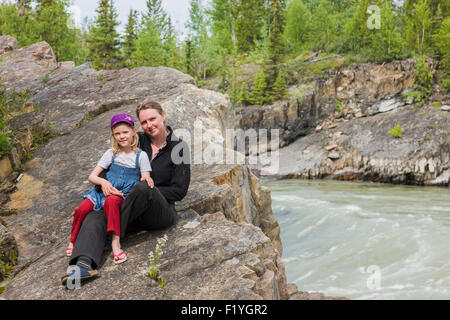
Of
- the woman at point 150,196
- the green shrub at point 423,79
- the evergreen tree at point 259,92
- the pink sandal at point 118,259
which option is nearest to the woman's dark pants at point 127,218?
the woman at point 150,196

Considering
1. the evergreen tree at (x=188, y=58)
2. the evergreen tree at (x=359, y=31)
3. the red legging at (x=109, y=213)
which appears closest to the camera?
the red legging at (x=109, y=213)

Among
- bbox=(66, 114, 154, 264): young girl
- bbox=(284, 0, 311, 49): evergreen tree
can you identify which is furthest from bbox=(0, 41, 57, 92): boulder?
bbox=(284, 0, 311, 49): evergreen tree

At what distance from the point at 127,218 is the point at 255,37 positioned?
47.0 meters

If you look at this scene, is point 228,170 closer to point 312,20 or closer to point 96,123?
point 96,123

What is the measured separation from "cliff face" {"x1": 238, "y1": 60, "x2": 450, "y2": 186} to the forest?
6.91 feet

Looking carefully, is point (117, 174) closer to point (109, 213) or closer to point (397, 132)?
point (109, 213)

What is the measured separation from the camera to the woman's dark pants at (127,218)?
316 cm

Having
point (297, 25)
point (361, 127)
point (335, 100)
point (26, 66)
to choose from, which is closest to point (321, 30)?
point (297, 25)

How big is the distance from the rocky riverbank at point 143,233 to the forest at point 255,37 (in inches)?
658

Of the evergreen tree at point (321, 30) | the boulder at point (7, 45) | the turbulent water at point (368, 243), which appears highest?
the evergreen tree at point (321, 30)

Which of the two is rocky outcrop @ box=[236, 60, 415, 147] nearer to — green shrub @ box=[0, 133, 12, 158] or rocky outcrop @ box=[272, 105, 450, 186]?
rocky outcrop @ box=[272, 105, 450, 186]

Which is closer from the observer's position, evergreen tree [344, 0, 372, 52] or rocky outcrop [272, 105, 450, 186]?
rocky outcrop [272, 105, 450, 186]

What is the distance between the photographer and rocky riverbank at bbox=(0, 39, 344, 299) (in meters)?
3.00

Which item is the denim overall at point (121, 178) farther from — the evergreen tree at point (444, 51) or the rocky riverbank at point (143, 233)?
the evergreen tree at point (444, 51)
